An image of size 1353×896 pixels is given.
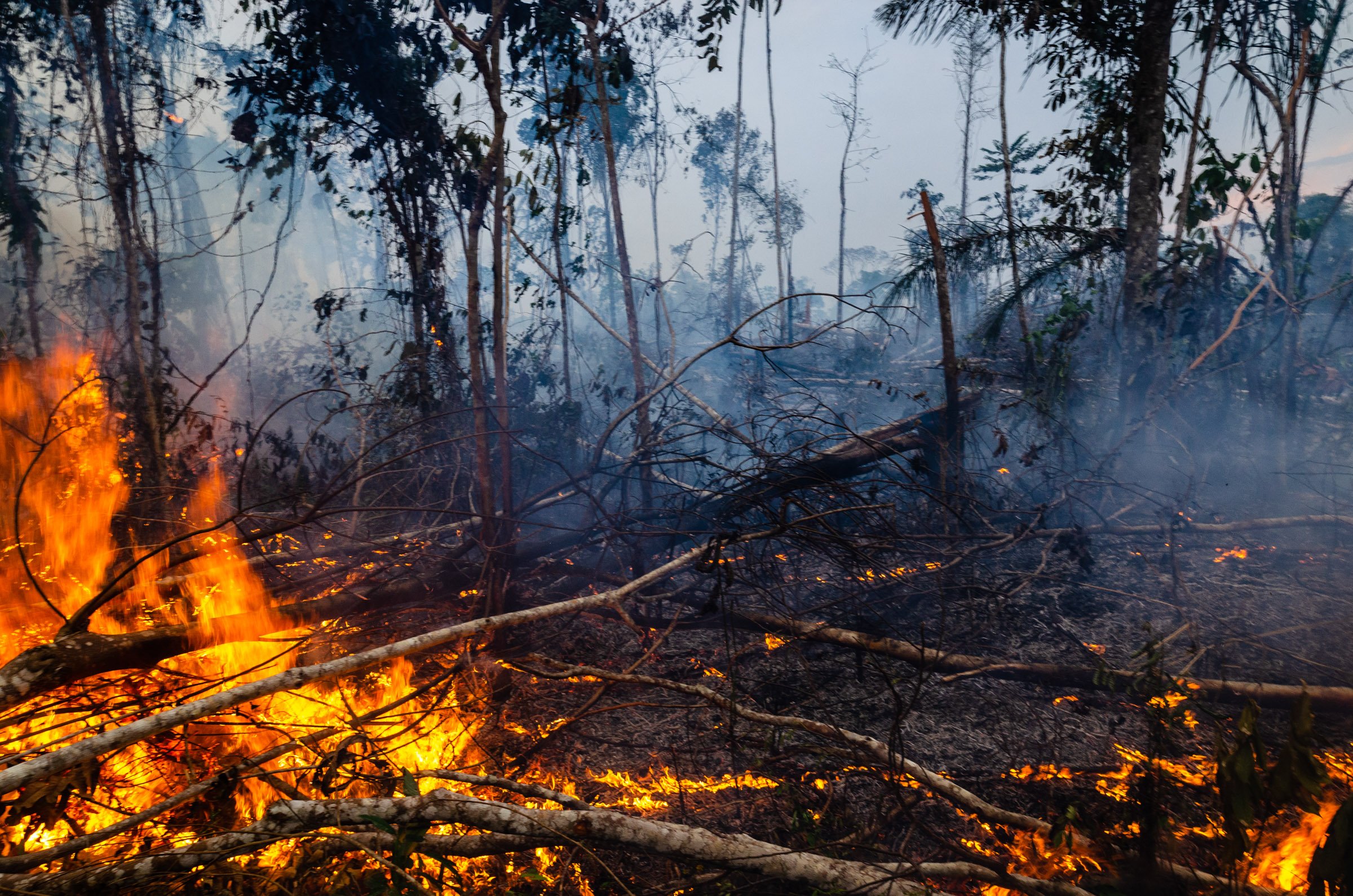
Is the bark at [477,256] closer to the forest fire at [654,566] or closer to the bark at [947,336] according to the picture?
the forest fire at [654,566]

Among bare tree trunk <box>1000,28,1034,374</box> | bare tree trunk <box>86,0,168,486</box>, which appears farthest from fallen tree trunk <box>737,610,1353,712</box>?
bare tree trunk <box>86,0,168,486</box>

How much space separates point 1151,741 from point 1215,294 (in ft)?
22.5

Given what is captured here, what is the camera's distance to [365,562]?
4559 millimetres

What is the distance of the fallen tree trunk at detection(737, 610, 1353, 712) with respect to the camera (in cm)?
346

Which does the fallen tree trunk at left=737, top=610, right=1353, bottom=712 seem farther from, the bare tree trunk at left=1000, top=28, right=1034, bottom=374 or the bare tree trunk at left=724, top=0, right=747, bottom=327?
the bare tree trunk at left=724, top=0, right=747, bottom=327

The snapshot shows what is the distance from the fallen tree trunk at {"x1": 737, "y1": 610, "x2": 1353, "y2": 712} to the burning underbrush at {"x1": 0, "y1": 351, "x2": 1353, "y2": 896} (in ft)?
0.10

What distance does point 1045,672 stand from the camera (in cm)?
387

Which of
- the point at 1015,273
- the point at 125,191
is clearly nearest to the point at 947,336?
the point at 1015,273

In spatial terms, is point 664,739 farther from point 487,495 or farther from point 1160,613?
point 1160,613

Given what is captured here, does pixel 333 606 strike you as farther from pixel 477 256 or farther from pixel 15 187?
pixel 15 187

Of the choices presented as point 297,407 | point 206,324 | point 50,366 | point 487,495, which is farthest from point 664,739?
point 206,324

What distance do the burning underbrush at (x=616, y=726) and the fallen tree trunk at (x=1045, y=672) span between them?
3cm

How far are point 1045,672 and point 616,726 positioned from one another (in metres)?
2.73

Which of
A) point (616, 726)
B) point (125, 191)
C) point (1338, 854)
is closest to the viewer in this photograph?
point (1338, 854)
